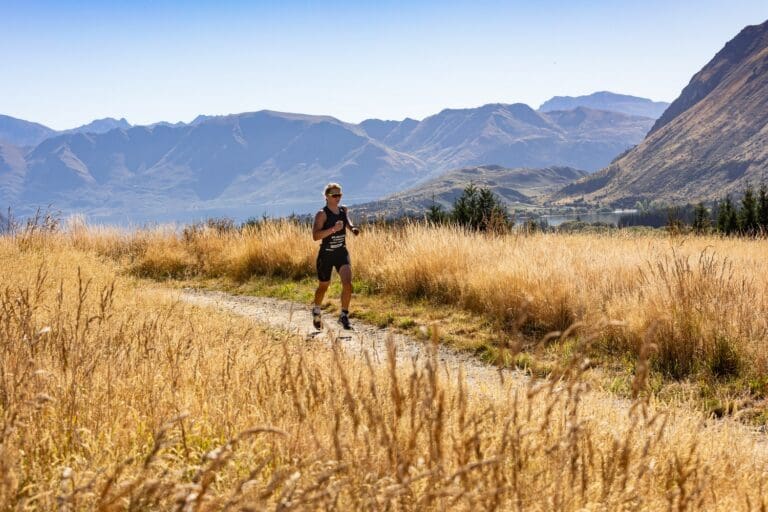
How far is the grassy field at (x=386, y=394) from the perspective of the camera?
78.1 inches

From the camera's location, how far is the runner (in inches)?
361

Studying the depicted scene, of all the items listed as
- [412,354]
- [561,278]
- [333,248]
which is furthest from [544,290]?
[333,248]

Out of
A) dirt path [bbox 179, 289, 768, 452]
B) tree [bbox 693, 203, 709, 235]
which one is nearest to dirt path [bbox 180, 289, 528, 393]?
dirt path [bbox 179, 289, 768, 452]

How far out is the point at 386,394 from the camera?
161 inches

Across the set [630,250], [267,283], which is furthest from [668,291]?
[267,283]

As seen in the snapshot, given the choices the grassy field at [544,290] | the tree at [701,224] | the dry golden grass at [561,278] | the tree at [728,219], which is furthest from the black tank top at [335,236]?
the tree at [728,219]

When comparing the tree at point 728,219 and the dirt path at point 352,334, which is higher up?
the tree at point 728,219

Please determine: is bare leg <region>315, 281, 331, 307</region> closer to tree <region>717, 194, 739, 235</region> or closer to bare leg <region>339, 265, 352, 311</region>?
bare leg <region>339, 265, 352, 311</region>

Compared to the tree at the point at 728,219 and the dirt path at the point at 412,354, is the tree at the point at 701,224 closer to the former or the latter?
the tree at the point at 728,219

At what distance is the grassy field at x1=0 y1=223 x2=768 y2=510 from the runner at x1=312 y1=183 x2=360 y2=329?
6.02 ft

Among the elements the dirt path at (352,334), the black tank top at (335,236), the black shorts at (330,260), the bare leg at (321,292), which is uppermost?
the black tank top at (335,236)

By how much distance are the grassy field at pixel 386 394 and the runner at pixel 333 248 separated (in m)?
1.83

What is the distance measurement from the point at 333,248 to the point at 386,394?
5664mm

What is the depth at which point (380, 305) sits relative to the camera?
10.9 metres
